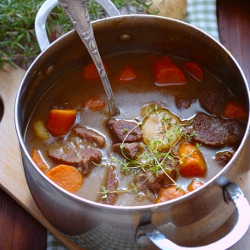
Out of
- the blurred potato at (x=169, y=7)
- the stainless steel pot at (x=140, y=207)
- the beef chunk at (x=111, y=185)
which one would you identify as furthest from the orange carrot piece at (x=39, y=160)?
the blurred potato at (x=169, y=7)

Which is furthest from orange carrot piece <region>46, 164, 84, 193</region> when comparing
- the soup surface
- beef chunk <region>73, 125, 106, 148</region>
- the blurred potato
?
the blurred potato

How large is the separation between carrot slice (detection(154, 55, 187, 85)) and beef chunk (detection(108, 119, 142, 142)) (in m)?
0.26

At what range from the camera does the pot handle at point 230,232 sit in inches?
54.8

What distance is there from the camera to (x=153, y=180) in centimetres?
170

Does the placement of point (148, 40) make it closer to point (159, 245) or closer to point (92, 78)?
point (92, 78)

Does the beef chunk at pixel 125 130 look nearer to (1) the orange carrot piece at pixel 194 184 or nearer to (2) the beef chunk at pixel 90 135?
(2) the beef chunk at pixel 90 135

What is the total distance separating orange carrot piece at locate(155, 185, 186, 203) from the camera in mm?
1678

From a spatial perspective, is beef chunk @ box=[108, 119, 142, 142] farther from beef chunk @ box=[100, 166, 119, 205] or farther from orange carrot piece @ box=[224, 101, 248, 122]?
orange carrot piece @ box=[224, 101, 248, 122]

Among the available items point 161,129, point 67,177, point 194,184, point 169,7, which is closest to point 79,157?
point 67,177

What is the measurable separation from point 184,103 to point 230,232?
2.15 ft

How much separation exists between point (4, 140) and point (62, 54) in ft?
1.44

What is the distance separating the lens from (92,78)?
2096 mm

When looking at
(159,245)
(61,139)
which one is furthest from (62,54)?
(159,245)

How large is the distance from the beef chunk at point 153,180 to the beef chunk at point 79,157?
0.18m
